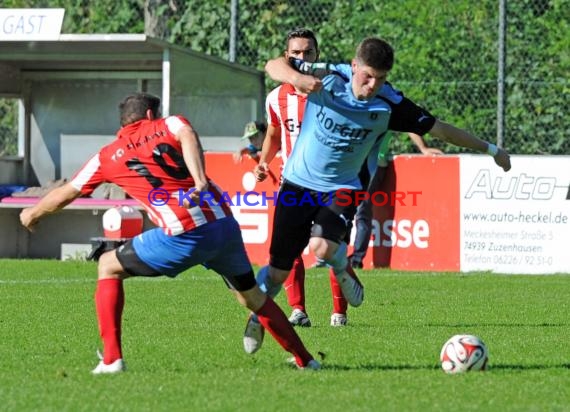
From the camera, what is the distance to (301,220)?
8797mm

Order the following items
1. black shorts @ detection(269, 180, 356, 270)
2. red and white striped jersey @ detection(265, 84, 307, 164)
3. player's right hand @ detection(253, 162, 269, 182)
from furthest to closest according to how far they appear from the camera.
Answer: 1. red and white striped jersey @ detection(265, 84, 307, 164)
2. player's right hand @ detection(253, 162, 269, 182)
3. black shorts @ detection(269, 180, 356, 270)

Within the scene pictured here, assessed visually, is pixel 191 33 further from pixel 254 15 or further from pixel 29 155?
pixel 29 155

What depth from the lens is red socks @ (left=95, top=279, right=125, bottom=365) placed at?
7.84 m

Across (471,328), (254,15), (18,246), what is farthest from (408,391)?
(254,15)

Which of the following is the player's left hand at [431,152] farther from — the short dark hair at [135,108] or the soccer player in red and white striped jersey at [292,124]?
the short dark hair at [135,108]

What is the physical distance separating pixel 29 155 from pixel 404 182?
642cm

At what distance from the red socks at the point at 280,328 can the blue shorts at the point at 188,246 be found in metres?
0.42

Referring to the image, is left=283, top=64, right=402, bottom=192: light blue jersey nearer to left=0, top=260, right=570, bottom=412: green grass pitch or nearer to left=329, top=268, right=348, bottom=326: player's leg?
left=0, top=260, right=570, bottom=412: green grass pitch

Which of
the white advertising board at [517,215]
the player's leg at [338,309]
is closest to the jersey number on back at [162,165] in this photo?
the player's leg at [338,309]

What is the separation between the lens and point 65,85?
20562 millimetres

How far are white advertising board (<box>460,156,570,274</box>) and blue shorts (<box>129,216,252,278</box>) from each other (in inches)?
346

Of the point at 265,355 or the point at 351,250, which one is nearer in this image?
the point at 265,355

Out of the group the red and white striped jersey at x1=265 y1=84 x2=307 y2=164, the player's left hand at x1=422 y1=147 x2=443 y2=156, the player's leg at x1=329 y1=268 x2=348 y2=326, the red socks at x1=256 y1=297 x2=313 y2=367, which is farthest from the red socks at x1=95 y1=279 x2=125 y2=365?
the player's left hand at x1=422 y1=147 x2=443 y2=156

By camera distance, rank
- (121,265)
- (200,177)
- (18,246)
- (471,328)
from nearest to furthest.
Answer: (200,177) → (121,265) → (471,328) → (18,246)
